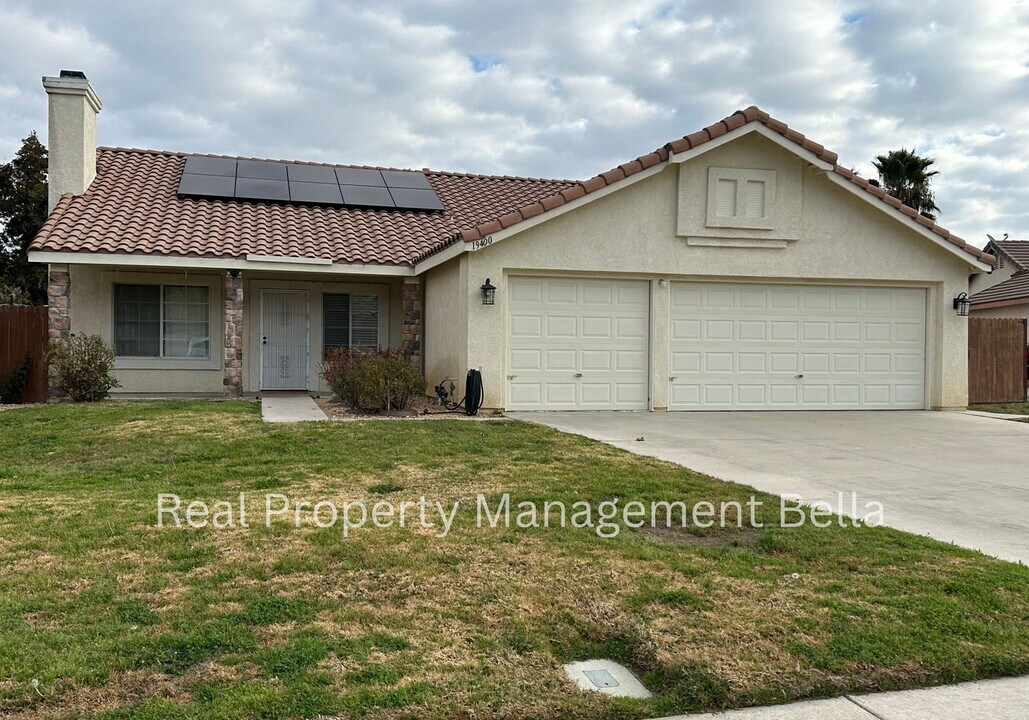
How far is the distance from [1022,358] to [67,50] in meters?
21.8

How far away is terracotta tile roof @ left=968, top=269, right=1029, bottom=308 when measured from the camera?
24.4m

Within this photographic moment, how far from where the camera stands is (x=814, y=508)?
6656 millimetres

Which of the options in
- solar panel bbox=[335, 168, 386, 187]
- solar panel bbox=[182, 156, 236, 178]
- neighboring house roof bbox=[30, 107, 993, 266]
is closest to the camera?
neighboring house roof bbox=[30, 107, 993, 266]

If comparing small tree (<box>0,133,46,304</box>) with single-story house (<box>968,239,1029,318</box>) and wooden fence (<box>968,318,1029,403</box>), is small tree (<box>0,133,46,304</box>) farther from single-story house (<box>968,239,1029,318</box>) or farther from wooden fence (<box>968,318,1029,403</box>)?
single-story house (<box>968,239,1029,318</box>)

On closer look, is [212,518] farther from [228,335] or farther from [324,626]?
[228,335]

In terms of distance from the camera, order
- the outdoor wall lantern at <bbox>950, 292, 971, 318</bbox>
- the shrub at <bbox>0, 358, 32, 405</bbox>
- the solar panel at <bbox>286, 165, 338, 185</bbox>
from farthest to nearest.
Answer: the solar panel at <bbox>286, 165, 338, 185</bbox> < the outdoor wall lantern at <bbox>950, 292, 971, 318</bbox> < the shrub at <bbox>0, 358, 32, 405</bbox>

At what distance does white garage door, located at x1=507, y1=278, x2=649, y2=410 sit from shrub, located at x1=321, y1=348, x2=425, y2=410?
65.7 inches

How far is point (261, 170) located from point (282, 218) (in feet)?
10.1

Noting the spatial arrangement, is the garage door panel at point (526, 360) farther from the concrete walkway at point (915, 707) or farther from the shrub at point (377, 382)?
the concrete walkway at point (915, 707)

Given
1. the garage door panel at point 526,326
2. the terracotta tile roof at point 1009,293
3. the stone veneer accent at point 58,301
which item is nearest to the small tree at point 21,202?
the stone veneer accent at point 58,301

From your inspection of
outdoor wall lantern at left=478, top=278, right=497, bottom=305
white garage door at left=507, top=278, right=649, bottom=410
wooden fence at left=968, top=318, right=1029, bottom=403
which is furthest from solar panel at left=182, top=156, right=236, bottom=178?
wooden fence at left=968, top=318, right=1029, bottom=403

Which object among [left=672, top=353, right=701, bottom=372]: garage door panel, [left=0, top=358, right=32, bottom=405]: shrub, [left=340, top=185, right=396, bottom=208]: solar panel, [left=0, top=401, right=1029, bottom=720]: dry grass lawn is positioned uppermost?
[left=340, top=185, right=396, bottom=208]: solar panel

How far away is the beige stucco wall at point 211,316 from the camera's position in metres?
16.1

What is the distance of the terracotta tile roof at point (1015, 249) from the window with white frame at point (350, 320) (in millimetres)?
22512
